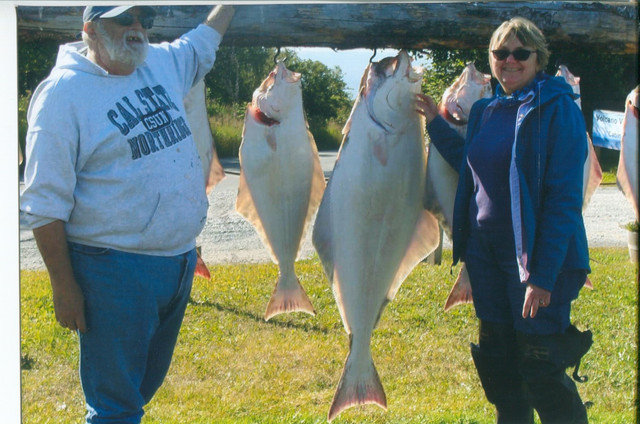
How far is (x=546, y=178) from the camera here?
2.01 metres

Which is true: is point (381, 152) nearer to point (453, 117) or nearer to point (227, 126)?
point (453, 117)

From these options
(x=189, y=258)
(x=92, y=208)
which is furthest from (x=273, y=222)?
(x=92, y=208)

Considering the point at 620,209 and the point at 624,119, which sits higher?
the point at 624,119

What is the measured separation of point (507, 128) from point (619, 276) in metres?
0.95

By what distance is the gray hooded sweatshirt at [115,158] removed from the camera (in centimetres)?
186

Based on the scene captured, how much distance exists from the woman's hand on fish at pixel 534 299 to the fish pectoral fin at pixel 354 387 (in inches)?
20.3

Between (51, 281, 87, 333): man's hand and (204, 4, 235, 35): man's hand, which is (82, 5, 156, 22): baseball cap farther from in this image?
(51, 281, 87, 333): man's hand

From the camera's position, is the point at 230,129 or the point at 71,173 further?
the point at 230,129

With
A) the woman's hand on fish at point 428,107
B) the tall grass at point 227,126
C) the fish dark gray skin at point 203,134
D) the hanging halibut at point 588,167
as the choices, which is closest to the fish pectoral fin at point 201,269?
the fish dark gray skin at point 203,134

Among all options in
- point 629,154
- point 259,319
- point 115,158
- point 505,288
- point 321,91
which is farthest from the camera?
point 259,319

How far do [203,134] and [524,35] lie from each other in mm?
1052

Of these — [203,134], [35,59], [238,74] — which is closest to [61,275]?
[203,134]

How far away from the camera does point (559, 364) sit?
2113mm

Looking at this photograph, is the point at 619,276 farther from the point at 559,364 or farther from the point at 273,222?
the point at 273,222
